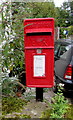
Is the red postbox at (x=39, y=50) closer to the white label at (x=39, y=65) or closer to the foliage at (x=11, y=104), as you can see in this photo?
the white label at (x=39, y=65)

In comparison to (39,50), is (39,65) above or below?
below

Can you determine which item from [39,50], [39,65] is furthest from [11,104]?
[39,50]

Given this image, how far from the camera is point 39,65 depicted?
2.51 meters

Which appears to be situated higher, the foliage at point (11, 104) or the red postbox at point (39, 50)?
the red postbox at point (39, 50)

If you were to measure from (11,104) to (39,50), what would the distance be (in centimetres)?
99

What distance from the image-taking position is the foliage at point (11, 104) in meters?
2.63

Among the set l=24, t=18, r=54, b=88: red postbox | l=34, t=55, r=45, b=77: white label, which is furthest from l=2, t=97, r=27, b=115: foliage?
l=34, t=55, r=45, b=77: white label

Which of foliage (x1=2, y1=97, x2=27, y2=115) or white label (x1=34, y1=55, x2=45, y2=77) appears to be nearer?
white label (x1=34, y1=55, x2=45, y2=77)

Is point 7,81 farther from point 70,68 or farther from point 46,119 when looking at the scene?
point 70,68

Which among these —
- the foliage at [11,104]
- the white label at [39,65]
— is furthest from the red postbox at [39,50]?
the foliage at [11,104]

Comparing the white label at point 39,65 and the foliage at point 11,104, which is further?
the foliage at point 11,104

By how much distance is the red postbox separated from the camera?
242 cm

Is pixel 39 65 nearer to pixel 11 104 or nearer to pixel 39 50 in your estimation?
pixel 39 50

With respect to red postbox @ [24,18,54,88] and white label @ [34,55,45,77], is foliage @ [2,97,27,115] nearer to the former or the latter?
red postbox @ [24,18,54,88]
